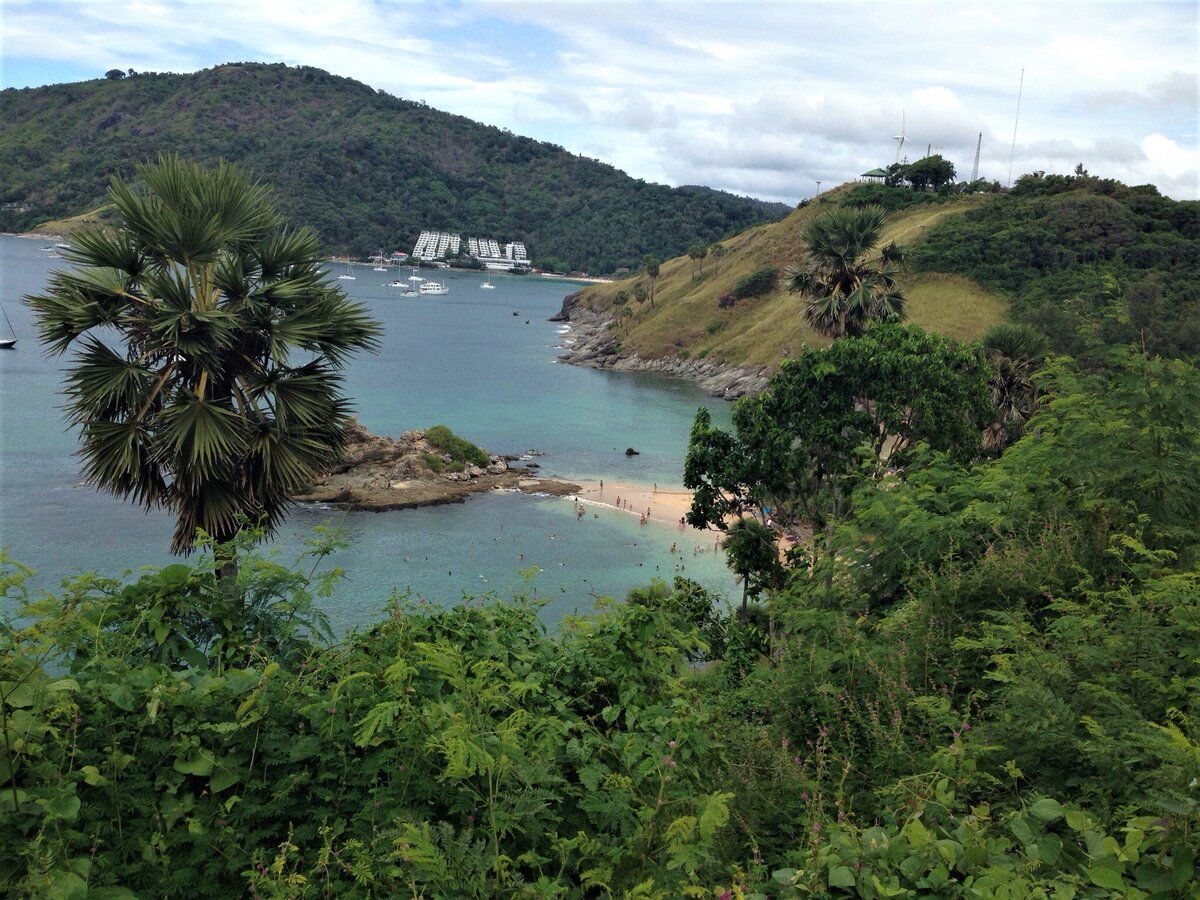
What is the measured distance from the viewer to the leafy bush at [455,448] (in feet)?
162

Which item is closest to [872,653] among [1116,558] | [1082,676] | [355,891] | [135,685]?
[1082,676]

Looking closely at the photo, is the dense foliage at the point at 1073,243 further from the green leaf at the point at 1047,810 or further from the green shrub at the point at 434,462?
the green leaf at the point at 1047,810

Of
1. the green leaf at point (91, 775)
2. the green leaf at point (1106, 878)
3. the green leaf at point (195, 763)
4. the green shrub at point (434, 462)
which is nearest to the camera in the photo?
the green leaf at point (1106, 878)

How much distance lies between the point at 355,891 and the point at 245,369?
9645mm

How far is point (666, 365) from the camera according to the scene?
305ft

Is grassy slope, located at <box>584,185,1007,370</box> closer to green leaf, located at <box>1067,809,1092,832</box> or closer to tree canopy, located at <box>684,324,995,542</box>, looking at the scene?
tree canopy, located at <box>684,324,995,542</box>

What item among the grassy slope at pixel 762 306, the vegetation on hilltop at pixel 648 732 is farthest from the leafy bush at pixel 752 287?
the vegetation on hilltop at pixel 648 732

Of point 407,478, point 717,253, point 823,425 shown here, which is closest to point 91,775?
point 823,425

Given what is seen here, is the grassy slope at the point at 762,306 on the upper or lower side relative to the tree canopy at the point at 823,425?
upper

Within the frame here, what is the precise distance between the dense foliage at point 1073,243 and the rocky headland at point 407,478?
1657 inches

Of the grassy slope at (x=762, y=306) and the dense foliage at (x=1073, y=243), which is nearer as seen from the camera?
the dense foliage at (x=1073, y=243)

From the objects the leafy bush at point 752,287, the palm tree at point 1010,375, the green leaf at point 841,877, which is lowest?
the green leaf at point 841,877

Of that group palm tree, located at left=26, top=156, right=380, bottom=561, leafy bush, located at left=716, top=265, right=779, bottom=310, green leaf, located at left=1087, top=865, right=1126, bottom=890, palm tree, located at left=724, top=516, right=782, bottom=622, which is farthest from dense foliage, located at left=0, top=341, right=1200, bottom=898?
leafy bush, located at left=716, top=265, right=779, bottom=310

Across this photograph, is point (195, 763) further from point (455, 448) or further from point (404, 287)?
point (404, 287)
